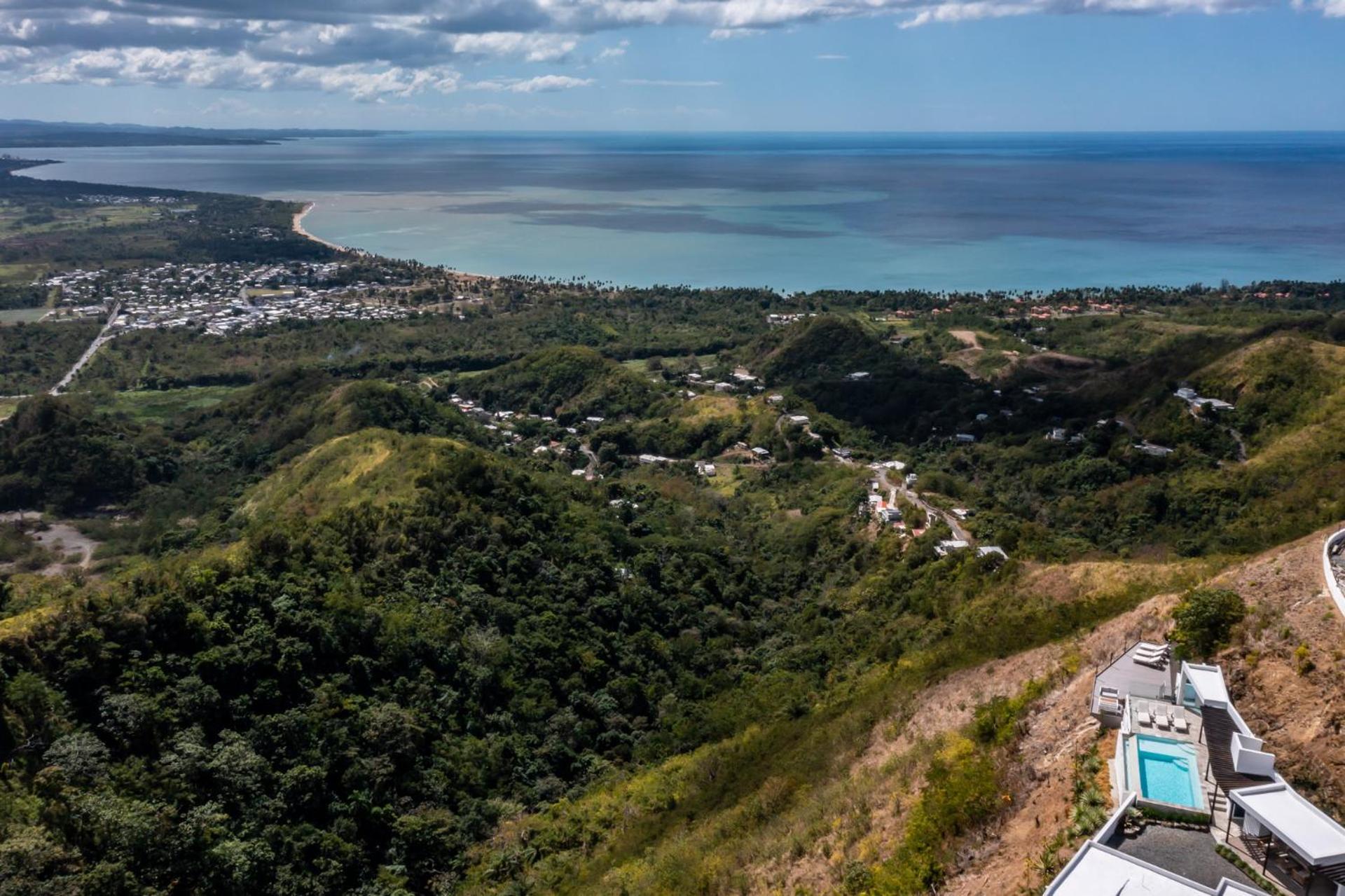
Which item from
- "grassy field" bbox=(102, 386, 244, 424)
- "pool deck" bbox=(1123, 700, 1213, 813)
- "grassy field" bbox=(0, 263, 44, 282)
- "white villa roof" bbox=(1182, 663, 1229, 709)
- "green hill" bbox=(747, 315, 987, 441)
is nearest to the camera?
"pool deck" bbox=(1123, 700, 1213, 813)

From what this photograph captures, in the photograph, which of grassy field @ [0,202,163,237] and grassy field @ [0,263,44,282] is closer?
grassy field @ [0,263,44,282]

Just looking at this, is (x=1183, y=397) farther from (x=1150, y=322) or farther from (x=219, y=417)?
(x=219, y=417)

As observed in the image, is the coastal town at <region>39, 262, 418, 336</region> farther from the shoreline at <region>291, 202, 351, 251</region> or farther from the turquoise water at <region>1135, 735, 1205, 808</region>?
the turquoise water at <region>1135, 735, 1205, 808</region>

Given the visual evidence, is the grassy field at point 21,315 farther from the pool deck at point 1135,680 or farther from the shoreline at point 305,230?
the pool deck at point 1135,680

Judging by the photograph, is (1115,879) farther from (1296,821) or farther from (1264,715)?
(1264,715)

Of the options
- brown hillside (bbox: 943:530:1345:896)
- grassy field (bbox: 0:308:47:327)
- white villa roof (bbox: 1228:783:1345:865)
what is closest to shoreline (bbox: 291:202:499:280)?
grassy field (bbox: 0:308:47:327)

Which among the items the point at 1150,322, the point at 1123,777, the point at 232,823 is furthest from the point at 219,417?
the point at 1150,322
